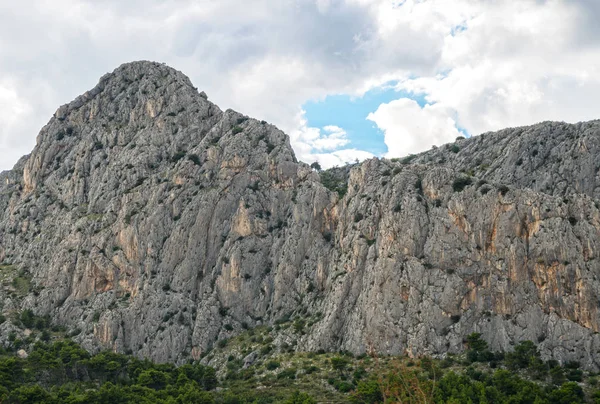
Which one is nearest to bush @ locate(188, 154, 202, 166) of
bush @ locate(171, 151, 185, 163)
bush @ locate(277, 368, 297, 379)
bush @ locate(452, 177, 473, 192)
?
bush @ locate(171, 151, 185, 163)

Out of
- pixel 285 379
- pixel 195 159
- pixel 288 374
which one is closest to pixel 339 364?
pixel 288 374

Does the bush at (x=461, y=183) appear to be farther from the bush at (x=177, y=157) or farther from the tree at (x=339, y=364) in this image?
the bush at (x=177, y=157)

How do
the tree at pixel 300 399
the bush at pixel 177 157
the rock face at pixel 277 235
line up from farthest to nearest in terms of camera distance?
the bush at pixel 177 157 < the rock face at pixel 277 235 < the tree at pixel 300 399

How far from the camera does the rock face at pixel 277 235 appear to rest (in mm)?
96688

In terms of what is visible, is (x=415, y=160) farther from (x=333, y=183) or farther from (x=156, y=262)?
(x=156, y=262)

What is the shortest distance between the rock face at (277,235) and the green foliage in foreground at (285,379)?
17.3 ft

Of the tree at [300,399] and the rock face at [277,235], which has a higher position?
the rock face at [277,235]

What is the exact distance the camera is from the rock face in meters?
96.7

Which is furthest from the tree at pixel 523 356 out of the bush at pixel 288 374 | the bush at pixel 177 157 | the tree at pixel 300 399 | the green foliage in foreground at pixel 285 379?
the bush at pixel 177 157

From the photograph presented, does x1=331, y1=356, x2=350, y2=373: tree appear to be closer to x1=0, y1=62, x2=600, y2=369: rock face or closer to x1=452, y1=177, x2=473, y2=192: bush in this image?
x1=0, y1=62, x2=600, y2=369: rock face

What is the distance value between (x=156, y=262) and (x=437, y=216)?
2486 inches

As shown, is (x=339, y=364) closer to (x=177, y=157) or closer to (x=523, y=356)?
(x=523, y=356)

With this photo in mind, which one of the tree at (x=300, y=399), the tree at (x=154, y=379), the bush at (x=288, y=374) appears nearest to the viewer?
the tree at (x=300, y=399)

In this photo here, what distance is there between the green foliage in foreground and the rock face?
17.3ft
